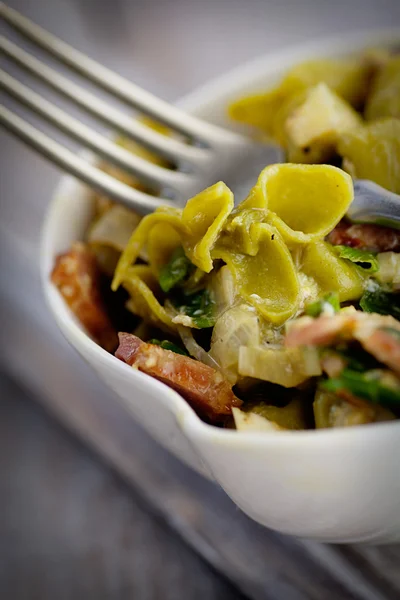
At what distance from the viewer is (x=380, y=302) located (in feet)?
3.87

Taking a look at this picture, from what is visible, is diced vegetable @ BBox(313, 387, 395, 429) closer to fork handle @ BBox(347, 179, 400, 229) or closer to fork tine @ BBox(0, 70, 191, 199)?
fork handle @ BBox(347, 179, 400, 229)

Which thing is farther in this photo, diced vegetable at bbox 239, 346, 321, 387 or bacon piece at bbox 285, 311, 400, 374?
diced vegetable at bbox 239, 346, 321, 387

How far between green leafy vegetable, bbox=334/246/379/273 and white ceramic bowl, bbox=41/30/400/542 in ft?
1.24

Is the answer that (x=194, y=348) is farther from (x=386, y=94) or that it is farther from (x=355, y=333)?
(x=386, y=94)

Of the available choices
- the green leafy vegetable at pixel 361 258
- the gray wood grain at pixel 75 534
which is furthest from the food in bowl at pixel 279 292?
the gray wood grain at pixel 75 534

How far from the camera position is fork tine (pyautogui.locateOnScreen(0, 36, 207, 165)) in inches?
63.5

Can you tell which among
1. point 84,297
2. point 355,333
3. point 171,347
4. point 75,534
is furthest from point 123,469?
A: point 355,333

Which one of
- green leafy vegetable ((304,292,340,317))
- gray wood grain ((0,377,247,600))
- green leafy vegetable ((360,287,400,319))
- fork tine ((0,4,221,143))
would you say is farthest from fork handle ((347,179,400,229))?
gray wood grain ((0,377,247,600))

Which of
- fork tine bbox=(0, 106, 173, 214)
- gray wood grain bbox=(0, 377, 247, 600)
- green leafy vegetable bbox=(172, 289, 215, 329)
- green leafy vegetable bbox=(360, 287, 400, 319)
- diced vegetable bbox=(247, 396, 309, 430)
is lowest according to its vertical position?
gray wood grain bbox=(0, 377, 247, 600)

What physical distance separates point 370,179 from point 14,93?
2.64ft

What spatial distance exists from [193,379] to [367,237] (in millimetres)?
418

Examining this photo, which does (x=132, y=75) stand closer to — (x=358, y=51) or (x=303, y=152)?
(x=358, y=51)

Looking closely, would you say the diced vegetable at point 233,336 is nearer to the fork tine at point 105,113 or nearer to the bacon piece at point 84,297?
the bacon piece at point 84,297

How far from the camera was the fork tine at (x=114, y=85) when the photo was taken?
1652mm
